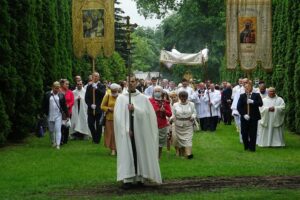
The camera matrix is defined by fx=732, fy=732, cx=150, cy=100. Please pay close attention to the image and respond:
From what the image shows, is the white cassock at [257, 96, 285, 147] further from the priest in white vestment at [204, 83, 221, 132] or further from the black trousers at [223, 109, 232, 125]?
the black trousers at [223, 109, 232, 125]

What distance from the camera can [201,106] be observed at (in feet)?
101

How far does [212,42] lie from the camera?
68.9m

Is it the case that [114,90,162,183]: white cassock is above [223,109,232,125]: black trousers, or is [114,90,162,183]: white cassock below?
above

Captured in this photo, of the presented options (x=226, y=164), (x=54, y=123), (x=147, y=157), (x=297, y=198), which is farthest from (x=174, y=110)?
(x=297, y=198)

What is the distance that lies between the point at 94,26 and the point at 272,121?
6.51m

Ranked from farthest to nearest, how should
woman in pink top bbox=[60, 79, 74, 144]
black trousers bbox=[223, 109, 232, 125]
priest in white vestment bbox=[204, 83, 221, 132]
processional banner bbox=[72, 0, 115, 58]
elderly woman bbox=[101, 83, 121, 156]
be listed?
black trousers bbox=[223, 109, 232, 125] < priest in white vestment bbox=[204, 83, 221, 132] < processional banner bbox=[72, 0, 115, 58] < woman in pink top bbox=[60, 79, 74, 144] < elderly woman bbox=[101, 83, 121, 156]

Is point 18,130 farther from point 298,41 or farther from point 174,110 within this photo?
point 298,41

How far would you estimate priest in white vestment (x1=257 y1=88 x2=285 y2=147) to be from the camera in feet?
75.0

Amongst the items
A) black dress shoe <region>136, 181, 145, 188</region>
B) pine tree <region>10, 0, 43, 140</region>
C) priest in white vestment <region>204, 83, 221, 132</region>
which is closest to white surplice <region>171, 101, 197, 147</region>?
black dress shoe <region>136, 181, 145, 188</region>

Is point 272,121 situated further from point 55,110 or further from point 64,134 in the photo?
point 55,110

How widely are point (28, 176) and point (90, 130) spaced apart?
8.47m

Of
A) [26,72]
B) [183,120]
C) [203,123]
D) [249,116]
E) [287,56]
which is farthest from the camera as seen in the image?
[203,123]

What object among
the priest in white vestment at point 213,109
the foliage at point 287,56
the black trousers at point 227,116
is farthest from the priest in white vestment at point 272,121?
the black trousers at point 227,116

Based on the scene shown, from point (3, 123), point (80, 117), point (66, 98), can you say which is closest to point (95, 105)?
point (66, 98)
